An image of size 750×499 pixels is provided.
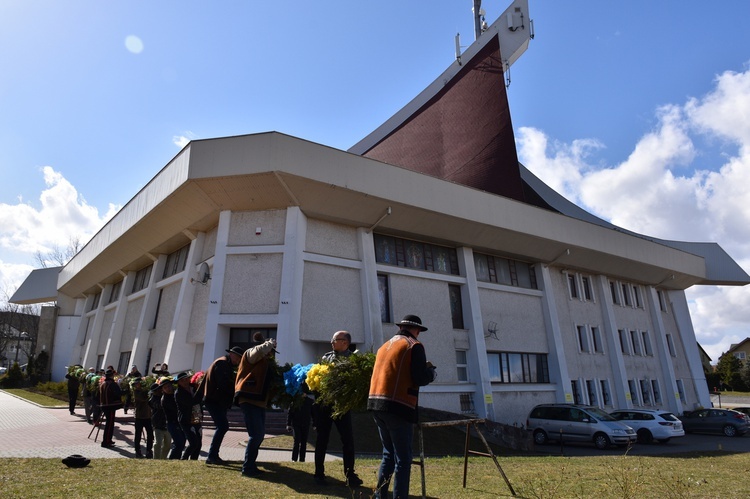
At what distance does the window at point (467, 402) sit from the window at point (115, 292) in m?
21.9

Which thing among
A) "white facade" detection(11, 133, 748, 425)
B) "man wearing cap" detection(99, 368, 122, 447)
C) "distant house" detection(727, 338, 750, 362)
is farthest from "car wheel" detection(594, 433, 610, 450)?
"distant house" detection(727, 338, 750, 362)

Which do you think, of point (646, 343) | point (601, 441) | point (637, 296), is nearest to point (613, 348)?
point (646, 343)

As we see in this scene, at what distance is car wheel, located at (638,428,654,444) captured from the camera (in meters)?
18.6

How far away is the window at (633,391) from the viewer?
92.6 ft

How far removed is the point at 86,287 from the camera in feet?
117

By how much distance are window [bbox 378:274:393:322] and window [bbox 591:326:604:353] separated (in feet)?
44.7

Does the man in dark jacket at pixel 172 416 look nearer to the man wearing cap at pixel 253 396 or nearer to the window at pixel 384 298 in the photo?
the man wearing cap at pixel 253 396

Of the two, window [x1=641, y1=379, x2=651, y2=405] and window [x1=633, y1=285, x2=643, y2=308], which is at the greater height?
window [x1=633, y1=285, x2=643, y2=308]

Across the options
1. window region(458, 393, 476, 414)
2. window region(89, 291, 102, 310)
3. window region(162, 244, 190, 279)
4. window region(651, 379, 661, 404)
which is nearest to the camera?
window region(458, 393, 476, 414)

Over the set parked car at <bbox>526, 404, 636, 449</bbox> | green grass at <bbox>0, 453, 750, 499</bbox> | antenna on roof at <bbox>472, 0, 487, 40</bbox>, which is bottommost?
green grass at <bbox>0, 453, 750, 499</bbox>

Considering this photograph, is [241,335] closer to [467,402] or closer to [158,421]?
[467,402]

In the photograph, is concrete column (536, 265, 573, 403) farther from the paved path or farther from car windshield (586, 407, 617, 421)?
the paved path

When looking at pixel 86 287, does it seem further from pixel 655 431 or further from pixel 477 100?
pixel 655 431

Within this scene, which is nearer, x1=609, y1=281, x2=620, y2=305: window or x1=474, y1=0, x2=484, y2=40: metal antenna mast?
x1=609, y1=281, x2=620, y2=305: window
